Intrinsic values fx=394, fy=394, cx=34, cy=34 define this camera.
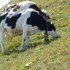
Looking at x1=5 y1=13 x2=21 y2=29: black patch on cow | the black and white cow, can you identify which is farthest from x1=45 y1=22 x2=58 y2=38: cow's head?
x1=5 y1=13 x2=21 y2=29: black patch on cow

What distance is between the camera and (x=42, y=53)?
15.1m

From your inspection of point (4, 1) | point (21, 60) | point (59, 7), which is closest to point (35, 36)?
point (21, 60)

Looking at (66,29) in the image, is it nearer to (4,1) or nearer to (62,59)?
(62,59)

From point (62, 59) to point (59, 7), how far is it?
13.6 metres

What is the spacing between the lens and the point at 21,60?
15.4 m

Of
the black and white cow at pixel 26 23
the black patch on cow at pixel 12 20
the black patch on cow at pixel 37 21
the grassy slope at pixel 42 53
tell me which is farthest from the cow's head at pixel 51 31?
the black patch on cow at pixel 12 20

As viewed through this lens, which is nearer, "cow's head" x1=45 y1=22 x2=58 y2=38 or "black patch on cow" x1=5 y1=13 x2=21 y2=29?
"black patch on cow" x1=5 y1=13 x2=21 y2=29

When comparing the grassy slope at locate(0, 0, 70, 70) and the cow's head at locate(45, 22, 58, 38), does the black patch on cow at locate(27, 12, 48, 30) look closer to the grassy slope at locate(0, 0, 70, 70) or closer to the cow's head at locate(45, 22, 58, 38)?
the cow's head at locate(45, 22, 58, 38)

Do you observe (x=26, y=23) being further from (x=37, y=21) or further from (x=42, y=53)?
(x=42, y=53)

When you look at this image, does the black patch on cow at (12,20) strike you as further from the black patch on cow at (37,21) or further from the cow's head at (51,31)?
Result: the cow's head at (51,31)

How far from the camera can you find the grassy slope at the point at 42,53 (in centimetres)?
1341

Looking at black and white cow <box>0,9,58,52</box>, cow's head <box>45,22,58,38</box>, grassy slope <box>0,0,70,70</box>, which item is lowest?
grassy slope <box>0,0,70,70</box>

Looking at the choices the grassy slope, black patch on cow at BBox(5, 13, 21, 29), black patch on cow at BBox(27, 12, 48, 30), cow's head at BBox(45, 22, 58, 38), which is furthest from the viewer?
cow's head at BBox(45, 22, 58, 38)

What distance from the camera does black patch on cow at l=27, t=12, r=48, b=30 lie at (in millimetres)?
18141
